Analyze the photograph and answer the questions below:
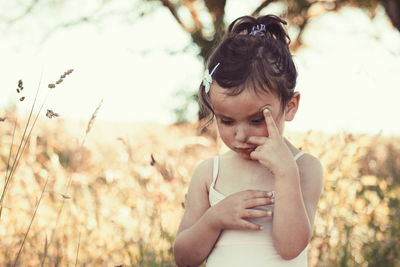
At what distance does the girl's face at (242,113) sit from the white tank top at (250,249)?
24 centimetres

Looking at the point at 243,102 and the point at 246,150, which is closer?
the point at 243,102

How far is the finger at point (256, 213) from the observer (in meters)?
2.32

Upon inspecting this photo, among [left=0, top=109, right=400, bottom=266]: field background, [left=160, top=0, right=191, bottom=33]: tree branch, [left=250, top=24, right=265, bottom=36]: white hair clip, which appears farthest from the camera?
[left=160, top=0, right=191, bottom=33]: tree branch

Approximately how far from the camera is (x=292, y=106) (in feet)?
8.23

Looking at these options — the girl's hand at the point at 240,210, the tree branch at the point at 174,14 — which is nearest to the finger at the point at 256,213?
the girl's hand at the point at 240,210

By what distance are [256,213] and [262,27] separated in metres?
0.71

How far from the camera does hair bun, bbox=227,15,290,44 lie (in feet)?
8.52

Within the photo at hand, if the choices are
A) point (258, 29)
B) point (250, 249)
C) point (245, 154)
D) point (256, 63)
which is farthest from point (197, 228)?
point (258, 29)

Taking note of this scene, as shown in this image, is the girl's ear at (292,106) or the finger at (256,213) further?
the girl's ear at (292,106)

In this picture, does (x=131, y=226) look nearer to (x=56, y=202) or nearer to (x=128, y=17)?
(x=56, y=202)

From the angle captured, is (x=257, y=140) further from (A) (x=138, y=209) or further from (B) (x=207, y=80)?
(A) (x=138, y=209)

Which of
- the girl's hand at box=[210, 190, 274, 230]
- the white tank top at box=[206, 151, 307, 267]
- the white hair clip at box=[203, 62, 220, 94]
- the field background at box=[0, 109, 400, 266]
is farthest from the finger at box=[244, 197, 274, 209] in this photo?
the field background at box=[0, 109, 400, 266]

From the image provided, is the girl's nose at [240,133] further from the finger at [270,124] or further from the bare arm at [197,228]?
the bare arm at [197,228]

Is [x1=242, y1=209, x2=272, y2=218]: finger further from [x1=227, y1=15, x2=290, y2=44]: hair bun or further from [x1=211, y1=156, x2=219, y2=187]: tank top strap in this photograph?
[x1=227, y1=15, x2=290, y2=44]: hair bun
